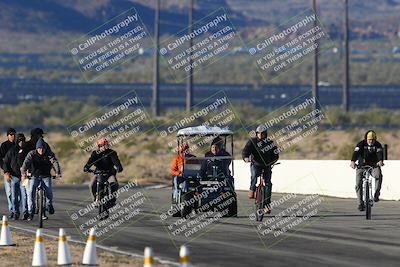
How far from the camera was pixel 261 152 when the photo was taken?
2639 centimetres

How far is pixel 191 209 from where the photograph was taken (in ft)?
91.4

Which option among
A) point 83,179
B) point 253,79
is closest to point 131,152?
point 83,179

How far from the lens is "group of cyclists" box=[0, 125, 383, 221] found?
2630 centimetres

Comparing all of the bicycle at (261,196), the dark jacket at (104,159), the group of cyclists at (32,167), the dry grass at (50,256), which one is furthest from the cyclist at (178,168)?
the dry grass at (50,256)

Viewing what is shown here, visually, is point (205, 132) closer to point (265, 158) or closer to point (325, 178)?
point (265, 158)

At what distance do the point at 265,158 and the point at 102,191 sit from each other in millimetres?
3389

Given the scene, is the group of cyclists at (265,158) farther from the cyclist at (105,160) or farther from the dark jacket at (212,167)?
the cyclist at (105,160)

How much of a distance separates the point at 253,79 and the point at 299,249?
147m

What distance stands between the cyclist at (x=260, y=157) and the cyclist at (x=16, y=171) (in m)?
4.60

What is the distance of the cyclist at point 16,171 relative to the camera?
27625mm

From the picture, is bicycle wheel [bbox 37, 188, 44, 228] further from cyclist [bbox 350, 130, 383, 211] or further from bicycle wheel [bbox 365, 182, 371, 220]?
bicycle wheel [bbox 365, 182, 371, 220]

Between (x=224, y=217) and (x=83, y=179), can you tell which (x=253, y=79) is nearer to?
(x=83, y=179)

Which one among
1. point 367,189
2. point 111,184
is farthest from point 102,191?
point 367,189

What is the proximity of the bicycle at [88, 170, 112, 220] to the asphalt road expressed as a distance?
1.21 feet
